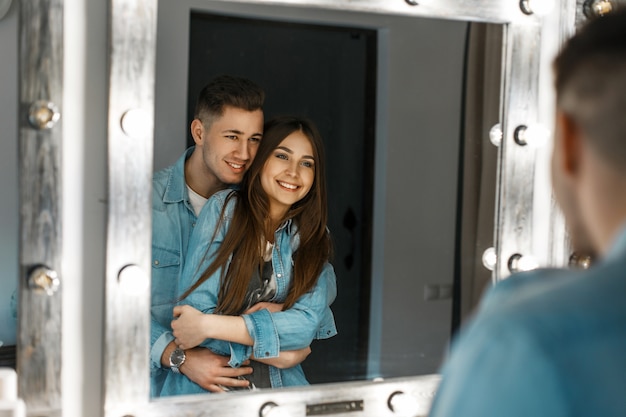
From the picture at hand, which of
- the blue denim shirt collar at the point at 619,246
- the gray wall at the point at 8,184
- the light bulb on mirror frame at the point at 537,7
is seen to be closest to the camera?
the blue denim shirt collar at the point at 619,246

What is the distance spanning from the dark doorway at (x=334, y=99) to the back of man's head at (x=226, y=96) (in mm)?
10

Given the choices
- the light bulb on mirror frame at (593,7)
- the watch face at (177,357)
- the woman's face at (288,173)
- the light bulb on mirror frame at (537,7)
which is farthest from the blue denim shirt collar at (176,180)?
the light bulb on mirror frame at (593,7)

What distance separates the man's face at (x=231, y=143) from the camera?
1161mm

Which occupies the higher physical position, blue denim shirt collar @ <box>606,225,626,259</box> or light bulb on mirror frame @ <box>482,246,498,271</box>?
blue denim shirt collar @ <box>606,225,626,259</box>

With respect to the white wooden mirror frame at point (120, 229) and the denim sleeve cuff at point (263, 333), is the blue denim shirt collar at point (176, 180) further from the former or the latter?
the denim sleeve cuff at point (263, 333)

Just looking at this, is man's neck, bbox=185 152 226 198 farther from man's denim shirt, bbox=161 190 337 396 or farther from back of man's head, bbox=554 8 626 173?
back of man's head, bbox=554 8 626 173

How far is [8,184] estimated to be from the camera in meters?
1.08

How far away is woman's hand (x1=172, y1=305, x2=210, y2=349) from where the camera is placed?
1161mm

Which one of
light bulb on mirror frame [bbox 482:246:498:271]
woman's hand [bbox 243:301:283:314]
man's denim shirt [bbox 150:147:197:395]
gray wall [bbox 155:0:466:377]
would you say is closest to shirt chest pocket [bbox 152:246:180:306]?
man's denim shirt [bbox 150:147:197:395]

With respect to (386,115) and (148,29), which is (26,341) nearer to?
(148,29)

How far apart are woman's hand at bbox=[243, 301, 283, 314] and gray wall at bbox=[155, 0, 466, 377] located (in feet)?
0.54

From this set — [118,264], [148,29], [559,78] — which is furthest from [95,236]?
[559,78]

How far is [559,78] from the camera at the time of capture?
52cm

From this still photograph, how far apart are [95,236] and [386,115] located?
19.1 inches
